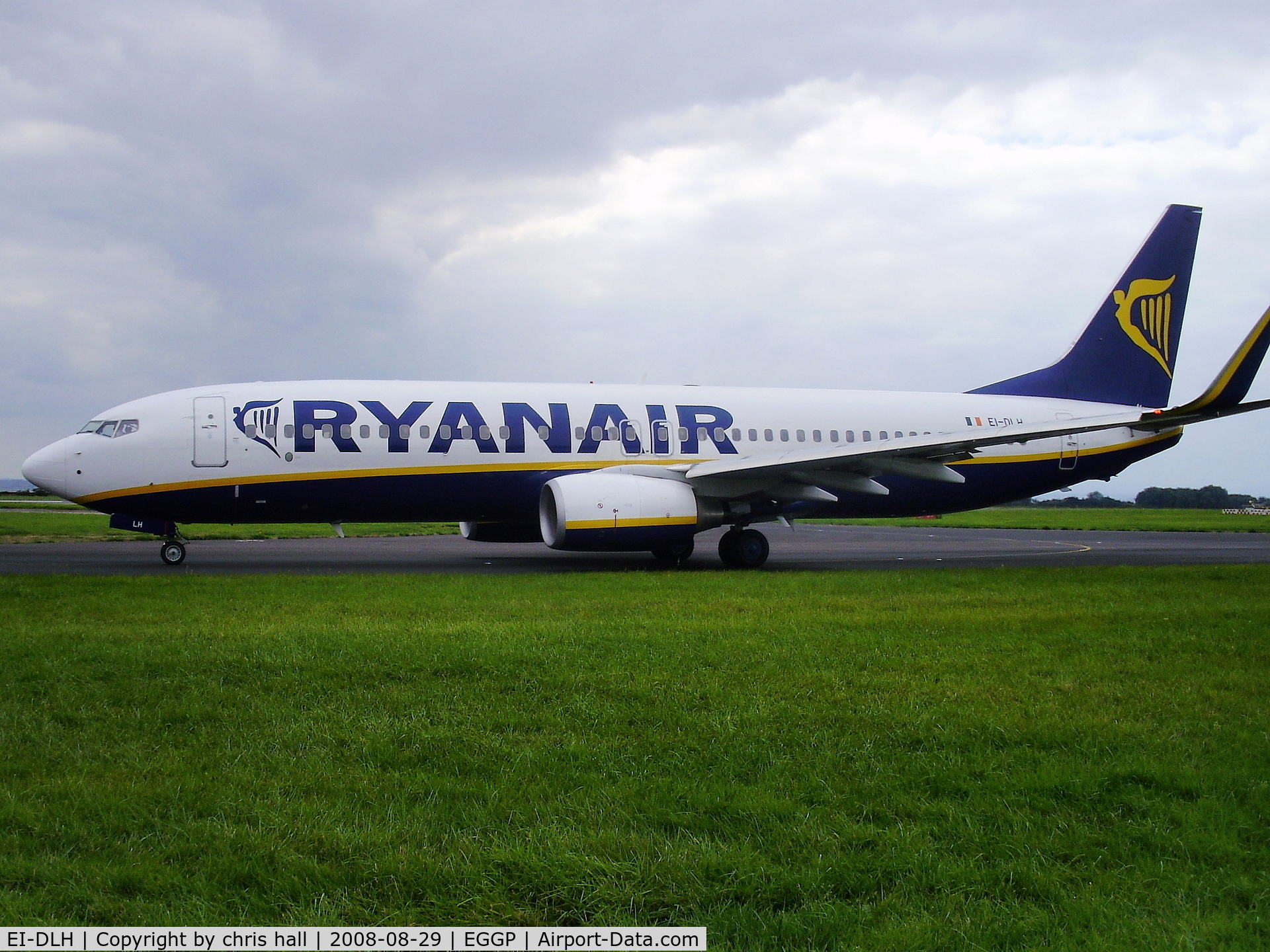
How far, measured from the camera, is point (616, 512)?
15008 millimetres

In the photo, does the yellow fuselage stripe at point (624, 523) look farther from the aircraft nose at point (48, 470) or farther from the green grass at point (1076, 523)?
the green grass at point (1076, 523)

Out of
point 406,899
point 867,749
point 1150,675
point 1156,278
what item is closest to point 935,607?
point 1150,675

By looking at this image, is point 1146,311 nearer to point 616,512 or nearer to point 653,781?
point 616,512

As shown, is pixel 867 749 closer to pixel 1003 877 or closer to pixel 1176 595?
pixel 1003 877

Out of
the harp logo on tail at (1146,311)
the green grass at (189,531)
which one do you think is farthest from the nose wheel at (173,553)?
the harp logo on tail at (1146,311)

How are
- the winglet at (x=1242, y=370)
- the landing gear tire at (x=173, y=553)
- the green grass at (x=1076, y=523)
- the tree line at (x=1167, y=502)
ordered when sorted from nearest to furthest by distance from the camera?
the winglet at (x=1242, y=370) < the landing gear tire at (x=173, y=553) < the green grass at (x=1076, y=523) < the tree line at (x=1167, y=502)

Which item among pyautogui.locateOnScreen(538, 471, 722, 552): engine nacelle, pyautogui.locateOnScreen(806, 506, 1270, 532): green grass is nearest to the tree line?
pyautogui.locateOnScreen(806, 506, 1270, 532): green grass

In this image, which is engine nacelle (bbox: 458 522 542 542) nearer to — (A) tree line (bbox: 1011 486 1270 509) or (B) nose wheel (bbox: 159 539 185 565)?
(B) nose wheel (bbox: 159 539 185 565)

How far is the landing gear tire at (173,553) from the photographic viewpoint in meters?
15.7

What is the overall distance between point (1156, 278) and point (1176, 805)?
20367 millimetres

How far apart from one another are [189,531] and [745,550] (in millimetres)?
19339

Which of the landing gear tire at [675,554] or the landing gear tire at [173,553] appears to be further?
the landing gear tire at [675,554]

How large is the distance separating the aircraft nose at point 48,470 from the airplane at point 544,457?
28 mm

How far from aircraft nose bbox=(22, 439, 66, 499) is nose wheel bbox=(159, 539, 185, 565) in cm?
177
